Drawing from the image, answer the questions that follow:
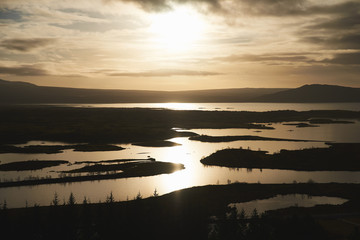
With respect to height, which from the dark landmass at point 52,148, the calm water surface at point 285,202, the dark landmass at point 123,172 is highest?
the dark landmass at point 52,148

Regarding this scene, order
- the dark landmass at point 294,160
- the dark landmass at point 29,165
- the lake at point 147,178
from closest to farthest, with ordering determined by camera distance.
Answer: the lake at point 147,178, the dark landmass at point 29,165, the dark landmass at point 294,160

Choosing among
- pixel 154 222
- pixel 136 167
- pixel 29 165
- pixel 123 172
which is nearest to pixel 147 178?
pixel 123 172

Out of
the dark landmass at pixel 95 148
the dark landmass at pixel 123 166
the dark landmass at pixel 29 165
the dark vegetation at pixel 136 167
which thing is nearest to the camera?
the dark vegetation at pixel 136 167

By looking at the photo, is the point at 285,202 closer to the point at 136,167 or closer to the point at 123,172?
the point at 123,172

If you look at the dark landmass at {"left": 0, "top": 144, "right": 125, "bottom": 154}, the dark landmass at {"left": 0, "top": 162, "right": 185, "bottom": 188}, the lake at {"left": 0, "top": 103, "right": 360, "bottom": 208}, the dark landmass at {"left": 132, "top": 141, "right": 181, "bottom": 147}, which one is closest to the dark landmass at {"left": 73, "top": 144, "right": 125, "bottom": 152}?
the dark landmass at {"left": 0, "top": 144, "right": 125, "bottom": 154}

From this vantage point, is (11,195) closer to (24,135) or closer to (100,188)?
(100,188)

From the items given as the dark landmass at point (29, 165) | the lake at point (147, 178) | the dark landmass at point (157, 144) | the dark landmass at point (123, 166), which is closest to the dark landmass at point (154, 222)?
the lake at point (147, 178)

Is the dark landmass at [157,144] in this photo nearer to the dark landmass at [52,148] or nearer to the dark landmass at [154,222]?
the dark landmass at [52,148]
